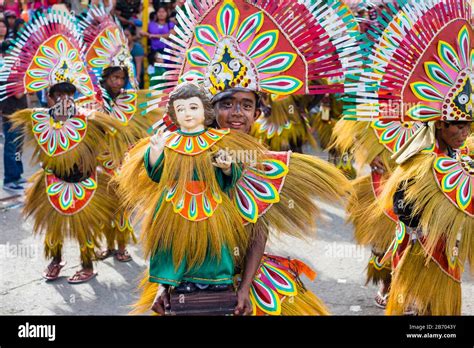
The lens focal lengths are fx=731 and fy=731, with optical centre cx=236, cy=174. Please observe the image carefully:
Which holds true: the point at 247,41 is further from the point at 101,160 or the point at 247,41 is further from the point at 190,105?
the point at 101,160

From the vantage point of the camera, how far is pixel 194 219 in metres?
2.89

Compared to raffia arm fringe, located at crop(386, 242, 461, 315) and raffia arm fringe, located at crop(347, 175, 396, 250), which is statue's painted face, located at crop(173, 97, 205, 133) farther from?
raffia arm fringe, located at crop(347, 175, 396, 250)

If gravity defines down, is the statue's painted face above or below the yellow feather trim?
above

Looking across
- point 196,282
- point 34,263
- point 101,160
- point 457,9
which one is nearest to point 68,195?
point 101,160

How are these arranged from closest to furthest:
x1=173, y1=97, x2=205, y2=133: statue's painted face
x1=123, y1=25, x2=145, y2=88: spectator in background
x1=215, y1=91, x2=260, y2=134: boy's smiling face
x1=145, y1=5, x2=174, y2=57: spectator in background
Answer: x1=173, y1=97, x2=205, y2=133: statue's painted face < x1=215, y1=91, x2=260, y2=134: boy's smiling face < x1=123, y1=25, x2=145, y2=88: spectator in background < x1=145, y1=5, x2=174, y2=57: spectator in background

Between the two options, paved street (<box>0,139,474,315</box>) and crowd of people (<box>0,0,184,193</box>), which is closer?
paved street (<box>0,139,474,315</box>)

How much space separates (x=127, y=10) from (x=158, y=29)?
1.77 ft

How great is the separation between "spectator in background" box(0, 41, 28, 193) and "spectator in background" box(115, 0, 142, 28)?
3.32m

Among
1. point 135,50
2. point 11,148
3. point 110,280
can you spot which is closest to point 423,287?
point 110,280

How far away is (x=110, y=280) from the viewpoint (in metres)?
5.86

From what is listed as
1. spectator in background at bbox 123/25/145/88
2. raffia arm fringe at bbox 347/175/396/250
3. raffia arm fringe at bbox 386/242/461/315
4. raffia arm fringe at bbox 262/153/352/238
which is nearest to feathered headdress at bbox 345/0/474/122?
raffia arm fringe at bbox 262/153/352/238

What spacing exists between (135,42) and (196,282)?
8372 mm

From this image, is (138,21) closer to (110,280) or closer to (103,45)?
(103,45)

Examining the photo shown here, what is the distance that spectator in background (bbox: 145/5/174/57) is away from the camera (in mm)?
11039
